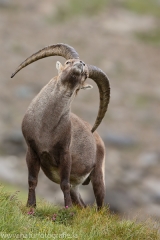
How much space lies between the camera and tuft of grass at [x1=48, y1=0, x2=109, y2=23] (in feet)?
A: 187

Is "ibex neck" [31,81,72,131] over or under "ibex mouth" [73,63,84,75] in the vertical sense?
under

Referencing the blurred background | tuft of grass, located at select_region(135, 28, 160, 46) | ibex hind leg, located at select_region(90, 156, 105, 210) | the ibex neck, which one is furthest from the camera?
tuft of grass, located at select_region(135, 28, 160, 46)

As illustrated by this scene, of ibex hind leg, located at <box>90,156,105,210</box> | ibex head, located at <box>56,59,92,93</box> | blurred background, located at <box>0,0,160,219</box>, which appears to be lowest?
blurred background, located at <box>0,0,160,219</box>

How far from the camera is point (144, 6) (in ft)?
187

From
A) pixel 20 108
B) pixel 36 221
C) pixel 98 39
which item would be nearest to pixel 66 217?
pixel 36 221

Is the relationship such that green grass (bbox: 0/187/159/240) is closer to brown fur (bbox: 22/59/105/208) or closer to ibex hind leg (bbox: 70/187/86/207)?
brown fur (bbox: 22/59/105/208)

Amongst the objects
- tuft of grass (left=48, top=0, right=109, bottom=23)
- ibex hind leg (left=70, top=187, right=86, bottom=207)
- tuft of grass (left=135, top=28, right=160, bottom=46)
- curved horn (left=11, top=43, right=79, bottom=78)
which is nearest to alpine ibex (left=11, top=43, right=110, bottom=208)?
curved horn (left=11, top=43, right=79, bottom=78)

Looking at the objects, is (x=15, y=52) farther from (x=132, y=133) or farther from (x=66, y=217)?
(x=66, y=217)

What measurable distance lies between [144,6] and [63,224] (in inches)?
1892

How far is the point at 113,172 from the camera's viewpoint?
39.7 meters

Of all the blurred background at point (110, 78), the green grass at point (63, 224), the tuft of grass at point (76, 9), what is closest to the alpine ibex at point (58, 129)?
the green grass at point (63, 224)

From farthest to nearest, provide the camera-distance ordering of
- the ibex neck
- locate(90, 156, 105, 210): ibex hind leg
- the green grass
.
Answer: locate(90, 156, 105, 210): ibex hind leg < the ibex neck < the green grass

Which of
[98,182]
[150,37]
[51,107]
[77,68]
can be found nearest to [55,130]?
[51,107]

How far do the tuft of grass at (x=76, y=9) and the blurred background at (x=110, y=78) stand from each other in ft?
0.27
